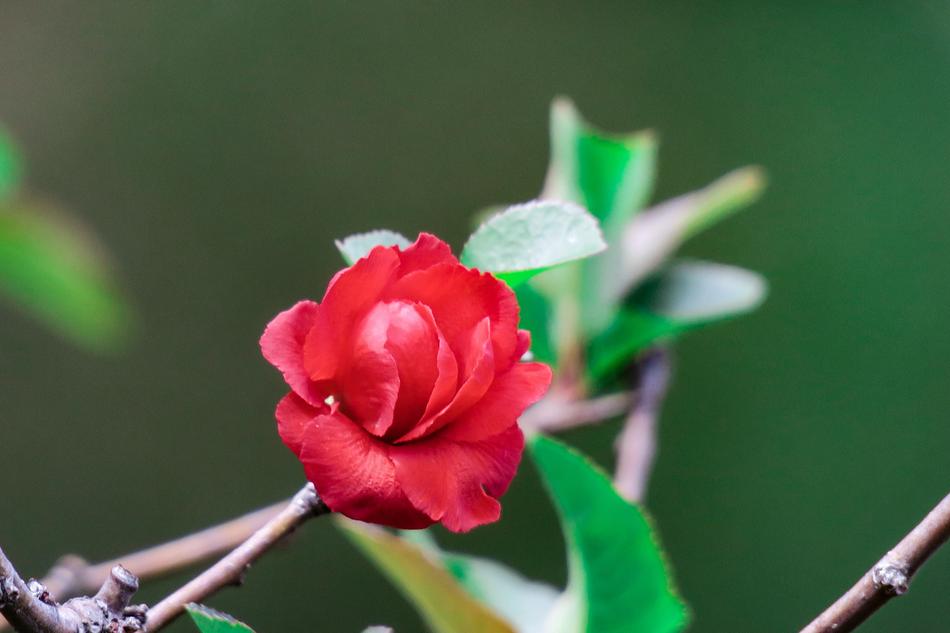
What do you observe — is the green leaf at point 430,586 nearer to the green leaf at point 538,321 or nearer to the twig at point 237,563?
the twig at point 237,563

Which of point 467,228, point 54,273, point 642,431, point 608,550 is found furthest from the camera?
point 467,228

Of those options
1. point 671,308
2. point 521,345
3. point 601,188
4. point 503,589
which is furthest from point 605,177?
point 521,345

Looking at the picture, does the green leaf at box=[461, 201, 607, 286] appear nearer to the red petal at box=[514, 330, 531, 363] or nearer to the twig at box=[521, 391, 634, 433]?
the red petal at box=[514, 330, 531, 363]

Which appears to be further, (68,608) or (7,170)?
(7,170)

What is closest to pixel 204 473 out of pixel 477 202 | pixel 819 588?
pixel 477 202

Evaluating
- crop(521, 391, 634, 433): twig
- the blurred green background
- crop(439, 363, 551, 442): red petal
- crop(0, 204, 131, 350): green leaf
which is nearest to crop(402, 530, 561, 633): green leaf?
crop(521, 391, 634, 433): twig

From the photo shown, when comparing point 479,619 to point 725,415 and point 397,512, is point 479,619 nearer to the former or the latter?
point 397,512

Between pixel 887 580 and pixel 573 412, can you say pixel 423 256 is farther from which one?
pixel 573 412
